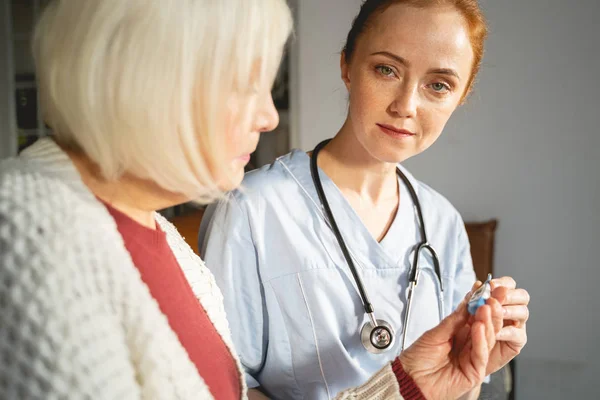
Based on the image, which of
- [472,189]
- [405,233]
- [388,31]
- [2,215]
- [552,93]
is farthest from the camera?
[472,189]

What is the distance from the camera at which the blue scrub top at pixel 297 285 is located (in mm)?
992

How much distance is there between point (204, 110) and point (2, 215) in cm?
21

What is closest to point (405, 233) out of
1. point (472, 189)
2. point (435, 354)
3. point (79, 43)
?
point (435, 354)

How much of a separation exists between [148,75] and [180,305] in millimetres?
283

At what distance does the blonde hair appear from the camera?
52cm

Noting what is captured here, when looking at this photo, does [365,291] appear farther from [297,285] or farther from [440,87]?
[440,87]

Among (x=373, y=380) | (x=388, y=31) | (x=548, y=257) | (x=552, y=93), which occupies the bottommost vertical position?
(x=548, y=257)

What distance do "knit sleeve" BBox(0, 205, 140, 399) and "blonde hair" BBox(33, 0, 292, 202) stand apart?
0.11 m

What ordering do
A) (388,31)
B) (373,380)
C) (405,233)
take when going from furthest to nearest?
(405,233), (388,31), (373,380)

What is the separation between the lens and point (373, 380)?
84cm

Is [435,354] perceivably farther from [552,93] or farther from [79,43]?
[552,93]

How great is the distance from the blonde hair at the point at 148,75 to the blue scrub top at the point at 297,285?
428 mm

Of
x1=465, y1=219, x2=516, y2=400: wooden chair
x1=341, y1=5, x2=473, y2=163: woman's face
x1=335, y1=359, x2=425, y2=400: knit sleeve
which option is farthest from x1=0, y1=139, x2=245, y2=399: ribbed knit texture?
x1=465, y1=219, x2=516, y2=400: wooden chair

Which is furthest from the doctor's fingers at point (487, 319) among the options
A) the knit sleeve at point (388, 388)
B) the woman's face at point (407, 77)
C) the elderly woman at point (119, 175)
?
the elderly woman at point (119, 175)
